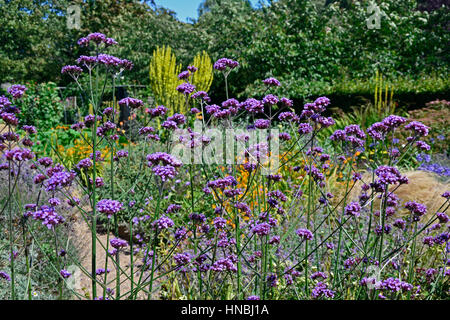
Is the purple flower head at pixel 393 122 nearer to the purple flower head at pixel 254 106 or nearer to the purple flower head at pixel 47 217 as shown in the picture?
the purple flower head at pixel 254 106

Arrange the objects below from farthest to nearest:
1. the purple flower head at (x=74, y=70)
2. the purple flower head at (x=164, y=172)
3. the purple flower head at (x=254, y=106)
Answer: the purple flower head at (x=254, y=106), the purple flower head at (x=74, y=70), the purple flower head at (x=164, y=172)

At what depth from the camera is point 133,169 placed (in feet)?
19.1

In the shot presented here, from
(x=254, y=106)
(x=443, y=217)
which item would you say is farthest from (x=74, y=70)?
(x=443, y=217)

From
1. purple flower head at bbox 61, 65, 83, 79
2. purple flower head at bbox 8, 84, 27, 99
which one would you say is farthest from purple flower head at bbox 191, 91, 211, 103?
purple flower head at bbox 8, 84, 27, 99

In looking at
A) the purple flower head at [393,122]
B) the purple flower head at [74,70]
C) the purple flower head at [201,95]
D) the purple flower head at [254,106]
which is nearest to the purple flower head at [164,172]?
the purple flower head at [254,106]

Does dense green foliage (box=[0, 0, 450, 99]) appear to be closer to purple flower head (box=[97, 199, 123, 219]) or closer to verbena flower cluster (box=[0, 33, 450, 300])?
verbena flower cluster (box=[0, 33, 450, 300])

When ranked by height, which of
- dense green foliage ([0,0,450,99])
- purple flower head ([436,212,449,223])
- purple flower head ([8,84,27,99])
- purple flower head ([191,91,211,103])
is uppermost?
dense green foliage ([0,0,450,99])

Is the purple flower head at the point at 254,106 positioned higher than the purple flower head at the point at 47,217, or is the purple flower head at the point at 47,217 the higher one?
→ the purple flower head at the point at 254,106

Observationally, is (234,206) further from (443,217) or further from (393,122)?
(443,217)

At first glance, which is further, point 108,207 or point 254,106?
point 254,106

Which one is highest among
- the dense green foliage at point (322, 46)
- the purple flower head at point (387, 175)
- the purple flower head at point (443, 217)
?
the dense green foliage at point (322, 46)

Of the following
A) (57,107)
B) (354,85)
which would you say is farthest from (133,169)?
(354,85)

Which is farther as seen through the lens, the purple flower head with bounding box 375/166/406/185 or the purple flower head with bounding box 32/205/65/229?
the purple flower head with bounding box 375/166/406/185

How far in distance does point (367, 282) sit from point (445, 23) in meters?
15.2
